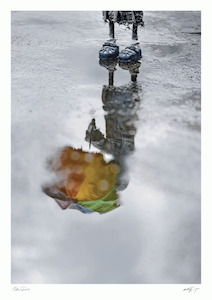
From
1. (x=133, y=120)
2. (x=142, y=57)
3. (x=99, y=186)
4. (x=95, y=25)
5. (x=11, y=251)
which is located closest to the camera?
(x=11, y=251)

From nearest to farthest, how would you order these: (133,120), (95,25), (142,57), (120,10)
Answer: (133,120), (120,10), (142,57), (95,25)

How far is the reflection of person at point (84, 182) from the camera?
1.97 meters

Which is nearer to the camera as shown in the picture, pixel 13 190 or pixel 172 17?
pixel 13 190

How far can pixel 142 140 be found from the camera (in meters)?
2.39

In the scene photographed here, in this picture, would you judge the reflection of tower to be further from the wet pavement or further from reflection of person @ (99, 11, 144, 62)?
reflection of person @ (99, 11, 144, 62)

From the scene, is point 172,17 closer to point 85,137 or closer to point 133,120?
point 133,120

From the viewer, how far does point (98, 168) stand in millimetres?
2150

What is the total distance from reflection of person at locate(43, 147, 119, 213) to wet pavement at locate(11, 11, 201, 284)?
0.05 metres

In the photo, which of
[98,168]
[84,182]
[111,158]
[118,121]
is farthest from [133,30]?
[84,182]

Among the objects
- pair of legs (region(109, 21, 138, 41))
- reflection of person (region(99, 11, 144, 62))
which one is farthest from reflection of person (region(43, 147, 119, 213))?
pair of legs (region(109, 21, 138, 41))

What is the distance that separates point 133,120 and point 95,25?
2329 mm

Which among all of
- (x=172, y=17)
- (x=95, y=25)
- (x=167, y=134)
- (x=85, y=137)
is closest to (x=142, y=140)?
(x=167, y=134)

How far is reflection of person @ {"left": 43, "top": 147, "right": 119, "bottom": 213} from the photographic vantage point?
1970 mm
